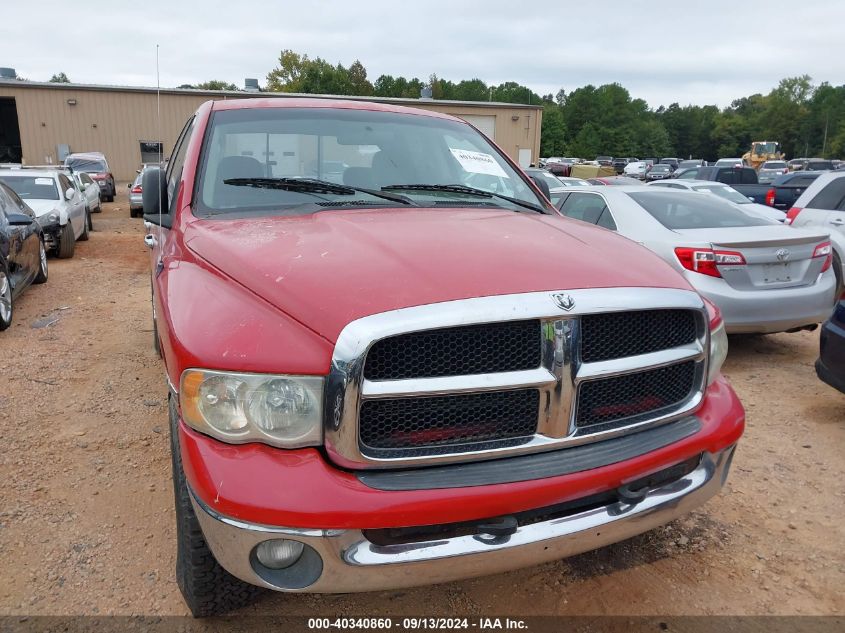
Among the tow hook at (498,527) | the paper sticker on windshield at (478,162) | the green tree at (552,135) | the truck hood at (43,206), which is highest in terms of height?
the green tree at (552,135)

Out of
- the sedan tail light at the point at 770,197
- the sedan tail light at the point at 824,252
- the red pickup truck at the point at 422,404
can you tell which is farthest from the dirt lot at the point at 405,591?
the sedan tail light at the point at 770,197

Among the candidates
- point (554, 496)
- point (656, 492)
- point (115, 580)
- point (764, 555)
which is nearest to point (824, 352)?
point (764, 555)

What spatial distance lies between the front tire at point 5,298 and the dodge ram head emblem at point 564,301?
20.8 feet

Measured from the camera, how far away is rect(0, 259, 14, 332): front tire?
635cm

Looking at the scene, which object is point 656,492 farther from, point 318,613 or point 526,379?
point 318,613

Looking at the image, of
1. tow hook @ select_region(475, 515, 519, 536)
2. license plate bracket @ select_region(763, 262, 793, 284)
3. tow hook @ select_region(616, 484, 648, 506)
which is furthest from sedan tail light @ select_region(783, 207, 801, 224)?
tow hook @ select_region(475, 515, 519, 536)

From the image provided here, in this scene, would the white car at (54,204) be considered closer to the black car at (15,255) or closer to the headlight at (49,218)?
the headlight at (49,218)

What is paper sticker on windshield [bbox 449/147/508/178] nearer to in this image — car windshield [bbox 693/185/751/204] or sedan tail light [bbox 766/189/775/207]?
car windshield [bbox 693/185/751/204]

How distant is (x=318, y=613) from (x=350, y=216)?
158cm

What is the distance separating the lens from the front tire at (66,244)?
36.1ft

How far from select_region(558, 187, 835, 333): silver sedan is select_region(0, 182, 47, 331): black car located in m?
6.33

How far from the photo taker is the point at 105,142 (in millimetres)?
33688

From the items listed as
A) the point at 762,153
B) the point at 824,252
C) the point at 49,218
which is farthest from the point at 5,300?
the point at 762,153

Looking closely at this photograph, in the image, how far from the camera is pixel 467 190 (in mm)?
3223
